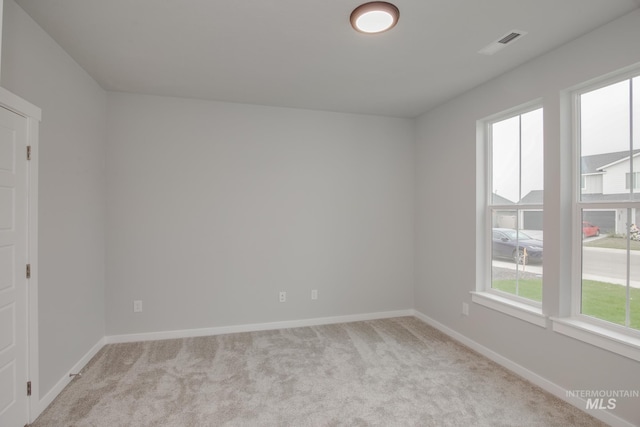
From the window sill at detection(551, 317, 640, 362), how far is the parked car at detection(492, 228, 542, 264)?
20.3 inches

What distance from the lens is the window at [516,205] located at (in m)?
2.74

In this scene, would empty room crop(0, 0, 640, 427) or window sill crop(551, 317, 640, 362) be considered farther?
empty room crop(0, 0, 640, 427)

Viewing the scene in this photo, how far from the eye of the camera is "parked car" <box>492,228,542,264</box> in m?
2.73

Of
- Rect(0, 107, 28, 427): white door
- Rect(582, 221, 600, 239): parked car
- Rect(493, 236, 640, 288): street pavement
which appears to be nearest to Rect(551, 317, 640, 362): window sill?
Rect(493, 236, 640, 288): street pavement

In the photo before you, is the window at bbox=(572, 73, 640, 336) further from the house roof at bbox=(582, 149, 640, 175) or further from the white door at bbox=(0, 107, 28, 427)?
the white door at bbox=(0, 107, 28, 427)

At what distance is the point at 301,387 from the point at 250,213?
1.96m

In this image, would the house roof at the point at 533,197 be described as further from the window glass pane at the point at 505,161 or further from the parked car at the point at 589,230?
the parked car at the point at 589,230

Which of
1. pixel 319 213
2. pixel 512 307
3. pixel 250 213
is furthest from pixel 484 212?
pixel 250 213

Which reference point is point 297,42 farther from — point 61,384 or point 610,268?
point 61,384

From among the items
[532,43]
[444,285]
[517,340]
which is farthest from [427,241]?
[532,43]

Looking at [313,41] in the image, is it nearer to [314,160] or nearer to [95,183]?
[314,160]

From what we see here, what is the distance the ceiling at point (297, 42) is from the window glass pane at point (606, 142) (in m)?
0.49

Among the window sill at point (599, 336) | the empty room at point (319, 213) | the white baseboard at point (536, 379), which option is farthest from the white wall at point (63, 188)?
the window sill at point (599, 336)

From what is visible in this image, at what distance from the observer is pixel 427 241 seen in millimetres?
4062
